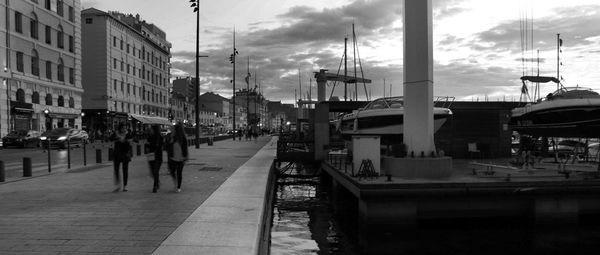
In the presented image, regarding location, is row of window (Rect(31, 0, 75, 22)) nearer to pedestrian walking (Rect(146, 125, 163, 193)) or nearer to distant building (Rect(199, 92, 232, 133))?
pedestrian walking (Rect(146, 125, 163, 193))

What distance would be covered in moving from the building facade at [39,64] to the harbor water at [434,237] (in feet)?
120

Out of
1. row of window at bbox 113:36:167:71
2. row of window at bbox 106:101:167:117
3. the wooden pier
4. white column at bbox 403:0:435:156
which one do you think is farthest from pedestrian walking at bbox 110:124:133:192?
row of window at bbox 113:36:167:71

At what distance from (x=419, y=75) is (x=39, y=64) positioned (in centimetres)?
4400

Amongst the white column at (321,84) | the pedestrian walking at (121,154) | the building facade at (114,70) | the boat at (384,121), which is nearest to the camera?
the pedestrian walking at (121,154)

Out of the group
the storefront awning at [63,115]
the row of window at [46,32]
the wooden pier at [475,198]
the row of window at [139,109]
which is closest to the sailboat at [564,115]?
the wooden pier at [475,198]

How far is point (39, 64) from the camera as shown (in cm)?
4784

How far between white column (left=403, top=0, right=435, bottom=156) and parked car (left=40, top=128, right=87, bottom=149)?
28503 millimetres

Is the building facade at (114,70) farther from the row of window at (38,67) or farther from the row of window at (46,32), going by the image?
the row of window at (46,32)

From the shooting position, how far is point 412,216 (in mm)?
12289

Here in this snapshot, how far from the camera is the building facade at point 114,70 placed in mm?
65188

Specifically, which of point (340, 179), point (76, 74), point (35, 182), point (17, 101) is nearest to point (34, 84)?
point (17, 101)

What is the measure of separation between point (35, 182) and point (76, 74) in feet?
150

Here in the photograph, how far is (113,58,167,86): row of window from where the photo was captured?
69.6m

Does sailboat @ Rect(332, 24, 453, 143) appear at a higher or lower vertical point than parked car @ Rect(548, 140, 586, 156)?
higher
